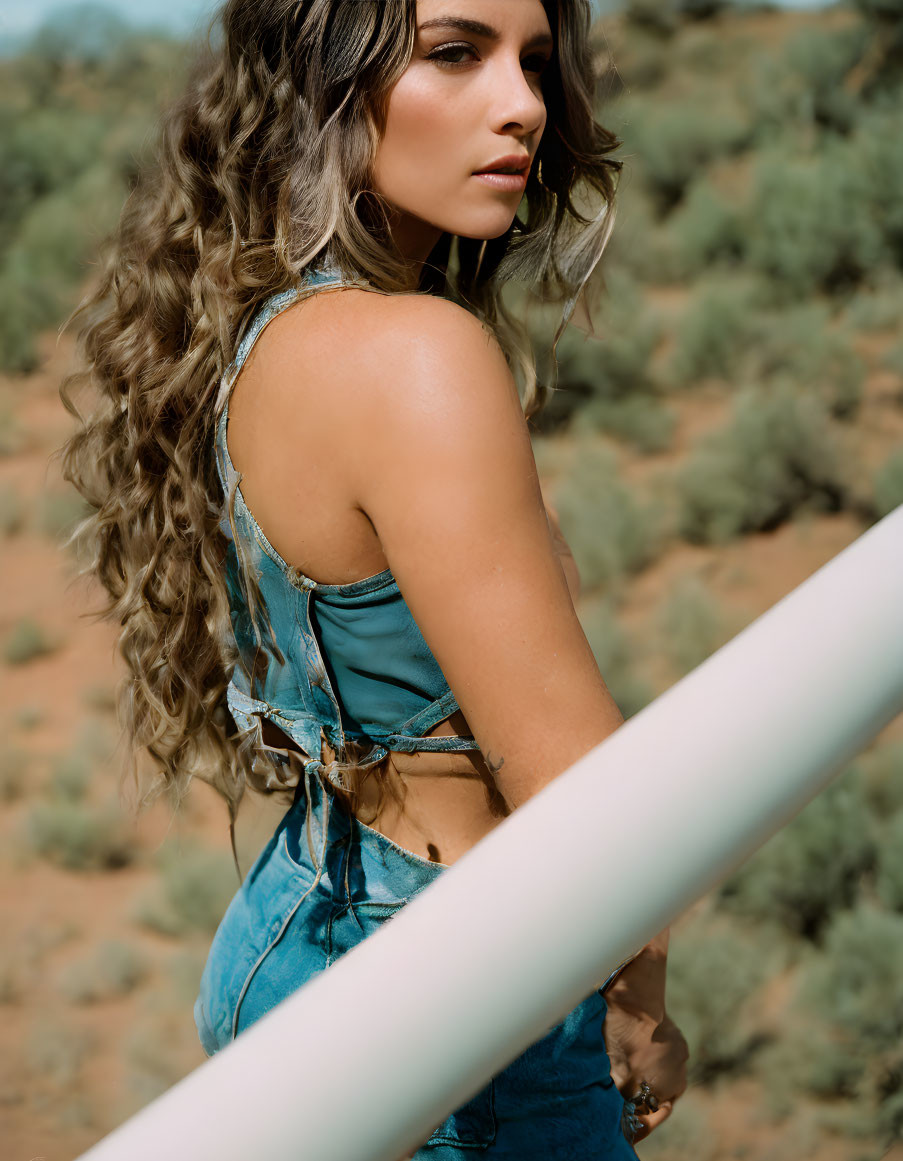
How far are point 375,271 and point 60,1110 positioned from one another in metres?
3.29

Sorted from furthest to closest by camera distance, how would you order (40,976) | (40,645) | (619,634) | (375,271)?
(40,645) → (619,634) → (40,976) → (375,271)

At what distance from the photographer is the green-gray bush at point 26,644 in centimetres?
619

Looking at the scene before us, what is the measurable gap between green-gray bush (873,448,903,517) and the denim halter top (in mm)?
5326

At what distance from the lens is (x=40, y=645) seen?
20.5 ft

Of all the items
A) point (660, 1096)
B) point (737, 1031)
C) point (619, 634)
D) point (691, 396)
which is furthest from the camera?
point (691, 396)

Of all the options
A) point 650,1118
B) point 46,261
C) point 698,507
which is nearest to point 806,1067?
point 650,1118

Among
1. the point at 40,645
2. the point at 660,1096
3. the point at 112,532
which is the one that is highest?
the point at 112,532

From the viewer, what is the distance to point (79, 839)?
4.75m

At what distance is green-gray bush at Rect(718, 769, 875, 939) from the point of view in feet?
12.9

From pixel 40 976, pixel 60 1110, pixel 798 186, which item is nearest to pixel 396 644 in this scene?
pixel 60 1110

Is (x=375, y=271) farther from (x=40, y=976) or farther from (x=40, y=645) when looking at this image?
(x=40, y=645)

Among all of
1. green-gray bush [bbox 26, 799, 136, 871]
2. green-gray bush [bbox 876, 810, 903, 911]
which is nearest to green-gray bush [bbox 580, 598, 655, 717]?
green-gray bush [bbox 876, 810, 903, 911]

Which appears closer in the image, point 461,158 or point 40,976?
point 461,158

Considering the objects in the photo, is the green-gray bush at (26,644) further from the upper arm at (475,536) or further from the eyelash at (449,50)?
the upper arm at (475,536)
